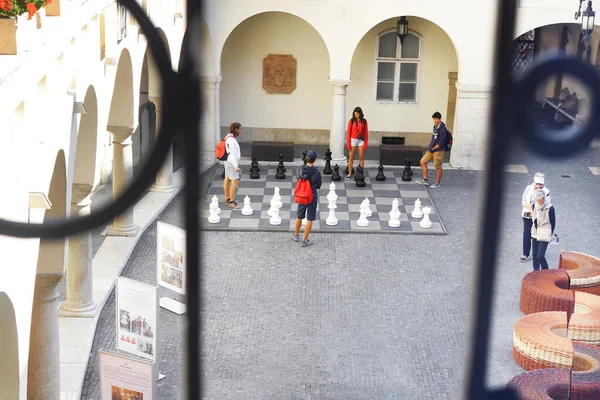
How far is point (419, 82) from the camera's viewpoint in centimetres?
2045

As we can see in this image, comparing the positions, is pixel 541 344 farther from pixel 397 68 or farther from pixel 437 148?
pixel 397 68

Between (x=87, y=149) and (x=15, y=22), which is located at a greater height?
(x=15, y=22)

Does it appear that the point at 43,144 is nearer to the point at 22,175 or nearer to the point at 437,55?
the point at 22,175

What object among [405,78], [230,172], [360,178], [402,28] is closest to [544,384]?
[230,172]

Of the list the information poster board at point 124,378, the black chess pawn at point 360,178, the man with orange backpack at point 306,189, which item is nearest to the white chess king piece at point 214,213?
the man with orange backpack at point 306,189

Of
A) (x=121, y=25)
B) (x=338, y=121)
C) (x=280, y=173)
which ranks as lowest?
(x=280, y=173)

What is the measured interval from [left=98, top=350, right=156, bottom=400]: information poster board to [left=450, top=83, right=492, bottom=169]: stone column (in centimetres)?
1128

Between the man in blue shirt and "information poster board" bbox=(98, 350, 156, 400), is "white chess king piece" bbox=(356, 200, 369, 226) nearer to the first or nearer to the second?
the man in blue shirt

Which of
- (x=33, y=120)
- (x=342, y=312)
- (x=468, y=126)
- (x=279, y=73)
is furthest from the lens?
(x=279, y=73)

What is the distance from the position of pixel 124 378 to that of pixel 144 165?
7129 millimetres

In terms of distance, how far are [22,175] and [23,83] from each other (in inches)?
31.1

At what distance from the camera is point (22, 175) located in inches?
296

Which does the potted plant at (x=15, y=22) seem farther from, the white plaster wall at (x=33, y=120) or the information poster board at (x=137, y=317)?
the information poster board at (x=137, y=317)

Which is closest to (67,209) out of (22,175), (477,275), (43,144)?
(43,144)
